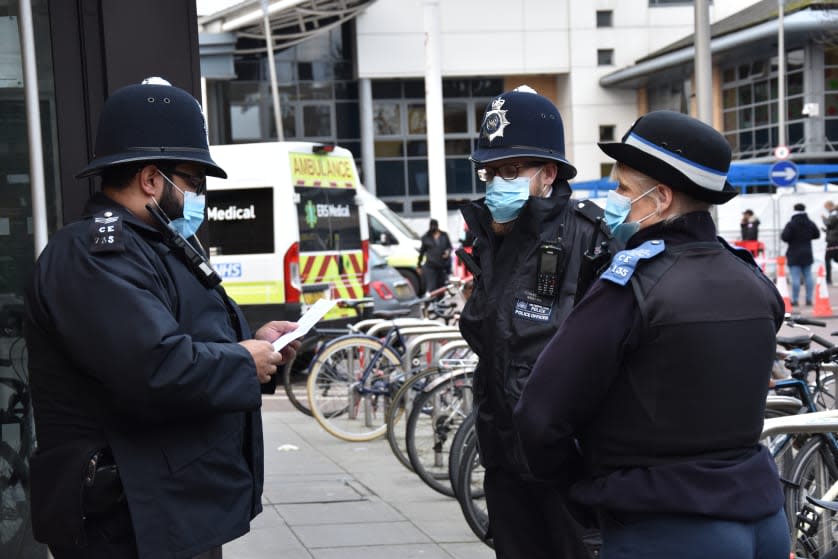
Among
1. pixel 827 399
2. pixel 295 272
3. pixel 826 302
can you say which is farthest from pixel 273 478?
pixel 826 302

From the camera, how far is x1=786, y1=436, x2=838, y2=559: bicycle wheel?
4695mm

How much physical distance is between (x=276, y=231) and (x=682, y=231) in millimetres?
10844

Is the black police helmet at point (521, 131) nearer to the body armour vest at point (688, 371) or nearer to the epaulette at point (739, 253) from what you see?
the epaulette at point (739, 253)

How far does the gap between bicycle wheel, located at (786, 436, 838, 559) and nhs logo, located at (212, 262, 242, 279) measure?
914cm

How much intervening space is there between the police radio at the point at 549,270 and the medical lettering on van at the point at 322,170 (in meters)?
9.80

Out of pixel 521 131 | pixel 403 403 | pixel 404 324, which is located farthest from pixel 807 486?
pixel 404 324

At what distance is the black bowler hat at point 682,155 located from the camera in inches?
109

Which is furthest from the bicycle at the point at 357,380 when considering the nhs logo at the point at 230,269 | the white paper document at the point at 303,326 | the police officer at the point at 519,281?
the white paper document at the point at 303,326

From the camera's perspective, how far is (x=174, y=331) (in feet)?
9.21

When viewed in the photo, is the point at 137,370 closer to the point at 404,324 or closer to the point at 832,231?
the point at 404,324

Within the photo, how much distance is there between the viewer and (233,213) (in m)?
13.5

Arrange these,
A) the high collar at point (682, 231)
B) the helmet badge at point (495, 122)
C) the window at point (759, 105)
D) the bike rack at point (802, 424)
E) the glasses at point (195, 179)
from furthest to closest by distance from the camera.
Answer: the window at point (759, 105), the bike rack at point (802, 424), the helmet badge at point (495, 122), the glasses at point (195, 179), the high collar at point (682, 231)

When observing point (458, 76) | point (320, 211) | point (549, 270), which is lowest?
point (320, 211)

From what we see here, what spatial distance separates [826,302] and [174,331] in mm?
18186
